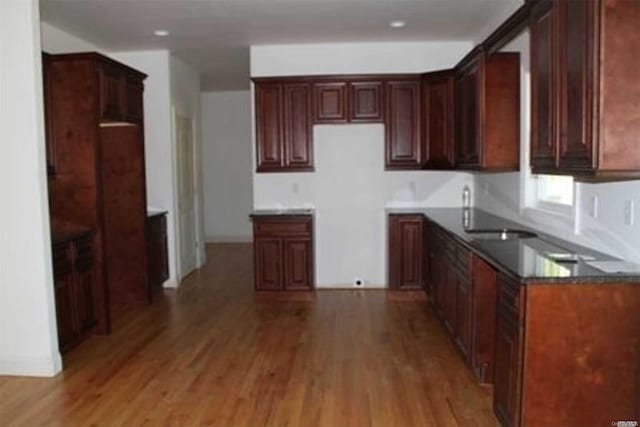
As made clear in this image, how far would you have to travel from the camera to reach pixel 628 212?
2803mm

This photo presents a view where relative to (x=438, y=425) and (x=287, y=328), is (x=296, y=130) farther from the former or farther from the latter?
(x=438, y=425)

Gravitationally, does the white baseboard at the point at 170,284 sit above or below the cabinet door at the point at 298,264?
below

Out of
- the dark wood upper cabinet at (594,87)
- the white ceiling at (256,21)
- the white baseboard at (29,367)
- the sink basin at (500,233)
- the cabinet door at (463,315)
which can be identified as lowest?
the white baseboard at (29,367)

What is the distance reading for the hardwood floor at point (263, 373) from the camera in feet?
10.4

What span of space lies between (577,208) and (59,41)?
4.75 metres

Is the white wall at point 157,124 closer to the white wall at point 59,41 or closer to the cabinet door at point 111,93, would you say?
the white wall at point 59,41

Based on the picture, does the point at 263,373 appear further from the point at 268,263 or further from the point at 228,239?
the point at 228,239

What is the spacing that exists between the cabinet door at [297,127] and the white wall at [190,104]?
1.46 m

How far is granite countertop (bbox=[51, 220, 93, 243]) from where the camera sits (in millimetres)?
4133

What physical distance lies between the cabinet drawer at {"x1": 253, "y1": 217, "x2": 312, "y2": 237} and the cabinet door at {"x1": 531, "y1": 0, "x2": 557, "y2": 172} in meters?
3.00

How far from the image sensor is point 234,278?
22.9ft

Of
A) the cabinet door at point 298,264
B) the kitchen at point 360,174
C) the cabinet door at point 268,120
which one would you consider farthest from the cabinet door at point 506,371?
the cabinet door at point 268,120

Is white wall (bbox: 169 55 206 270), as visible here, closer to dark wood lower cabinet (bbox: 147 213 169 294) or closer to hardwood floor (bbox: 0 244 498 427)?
dark wood lower cabinet (bbox: 147 213 169 294)

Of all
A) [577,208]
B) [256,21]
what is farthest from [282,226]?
[577,208]
